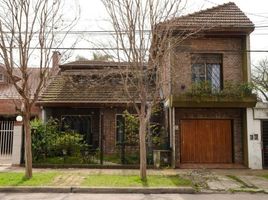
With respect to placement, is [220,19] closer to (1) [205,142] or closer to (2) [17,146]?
(1) [205,142]

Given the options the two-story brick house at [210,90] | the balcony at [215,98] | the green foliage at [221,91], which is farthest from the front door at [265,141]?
the green foliage at [221,91]

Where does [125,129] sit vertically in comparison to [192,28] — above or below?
below

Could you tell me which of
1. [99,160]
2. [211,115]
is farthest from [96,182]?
[211,115]

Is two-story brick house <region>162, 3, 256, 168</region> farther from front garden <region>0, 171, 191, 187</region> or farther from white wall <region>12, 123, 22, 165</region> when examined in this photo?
white wall <region>12, 123, 22, 165</region>

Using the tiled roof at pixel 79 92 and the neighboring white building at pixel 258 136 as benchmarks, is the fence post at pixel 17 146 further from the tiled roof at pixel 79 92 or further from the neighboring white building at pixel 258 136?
the neighboring white building at pixel 258 136

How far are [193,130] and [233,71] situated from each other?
11.2ft

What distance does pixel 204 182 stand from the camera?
41.6 ft

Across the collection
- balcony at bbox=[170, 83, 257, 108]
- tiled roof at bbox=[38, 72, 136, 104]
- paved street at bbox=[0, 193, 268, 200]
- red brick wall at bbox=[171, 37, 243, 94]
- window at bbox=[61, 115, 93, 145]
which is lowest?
paved street at bbox=[0, 193, 268, 200]

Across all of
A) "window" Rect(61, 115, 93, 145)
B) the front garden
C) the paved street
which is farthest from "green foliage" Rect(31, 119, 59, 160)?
the paved street

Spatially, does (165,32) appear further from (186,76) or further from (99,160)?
(99,160)

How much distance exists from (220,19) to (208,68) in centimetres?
243

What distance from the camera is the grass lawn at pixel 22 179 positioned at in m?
11.9

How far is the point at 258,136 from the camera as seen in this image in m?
17.0

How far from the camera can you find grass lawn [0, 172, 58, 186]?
39.0 feet
